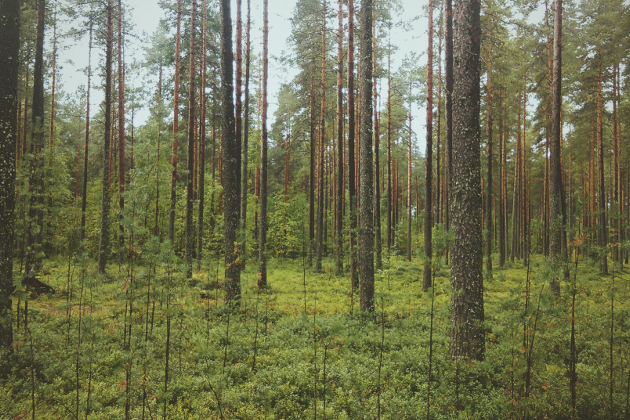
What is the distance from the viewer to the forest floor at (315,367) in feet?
12.8

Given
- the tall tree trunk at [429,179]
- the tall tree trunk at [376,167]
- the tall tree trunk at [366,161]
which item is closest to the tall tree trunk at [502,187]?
the tall tree trunk at [429,179]

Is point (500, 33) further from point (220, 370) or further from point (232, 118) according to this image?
point (220, 370)

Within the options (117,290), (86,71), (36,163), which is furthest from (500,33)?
(86,71)

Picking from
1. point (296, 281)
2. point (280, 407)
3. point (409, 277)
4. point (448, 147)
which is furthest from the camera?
point (409, 277)

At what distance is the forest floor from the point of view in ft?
12.8

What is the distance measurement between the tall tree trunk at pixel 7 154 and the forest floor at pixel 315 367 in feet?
1.05

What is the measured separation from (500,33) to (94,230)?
24.0 metres

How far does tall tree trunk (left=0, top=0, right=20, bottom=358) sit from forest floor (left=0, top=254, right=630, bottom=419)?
0.32 m

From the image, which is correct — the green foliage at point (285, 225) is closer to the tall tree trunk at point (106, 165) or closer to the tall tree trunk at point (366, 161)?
the tall tree trunk at point (106, 165)

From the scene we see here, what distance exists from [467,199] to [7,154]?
25.5ft

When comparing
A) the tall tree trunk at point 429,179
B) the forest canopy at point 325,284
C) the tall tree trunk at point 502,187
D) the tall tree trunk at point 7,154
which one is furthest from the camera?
the tall tree trunk at point 502,187

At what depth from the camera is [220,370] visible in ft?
17.8

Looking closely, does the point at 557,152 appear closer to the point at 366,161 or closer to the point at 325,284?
the point at 366,161

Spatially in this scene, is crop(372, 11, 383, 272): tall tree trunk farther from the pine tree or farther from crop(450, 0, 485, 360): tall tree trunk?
crop(450, 0, 485, 360): tall tree trunk
